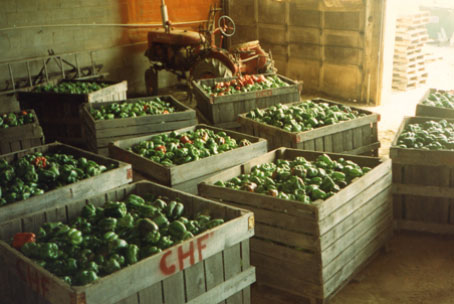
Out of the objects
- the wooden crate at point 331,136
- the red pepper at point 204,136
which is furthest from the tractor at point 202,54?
the red pepper at point 204,136

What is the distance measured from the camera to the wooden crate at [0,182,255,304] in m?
3.30

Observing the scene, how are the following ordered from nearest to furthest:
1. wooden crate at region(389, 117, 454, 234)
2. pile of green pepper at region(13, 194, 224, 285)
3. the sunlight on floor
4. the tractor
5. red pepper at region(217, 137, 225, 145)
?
pile of green pepper at region(13, 194, 224, 285), wooden crate at region(389, 117, 454, 234), red pepper at region(217, 137, 225, 145), the sunlight on floor, the tractor

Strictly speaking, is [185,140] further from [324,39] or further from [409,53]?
[409,53]

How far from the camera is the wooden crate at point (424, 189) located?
5766 mm

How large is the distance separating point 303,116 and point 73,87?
472cm

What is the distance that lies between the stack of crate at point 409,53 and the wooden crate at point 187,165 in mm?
7795

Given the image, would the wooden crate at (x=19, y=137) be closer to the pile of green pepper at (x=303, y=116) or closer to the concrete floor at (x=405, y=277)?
the pile of green pepper at (x=303, y=116)

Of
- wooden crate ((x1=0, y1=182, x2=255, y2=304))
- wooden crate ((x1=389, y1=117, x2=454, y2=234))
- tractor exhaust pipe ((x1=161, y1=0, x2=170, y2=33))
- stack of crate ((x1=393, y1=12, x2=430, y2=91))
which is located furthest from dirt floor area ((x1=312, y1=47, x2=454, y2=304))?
tractor exhaust pipe ((x1=161, y1=0, x2=170, y2=33))

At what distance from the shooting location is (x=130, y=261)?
11.9ft

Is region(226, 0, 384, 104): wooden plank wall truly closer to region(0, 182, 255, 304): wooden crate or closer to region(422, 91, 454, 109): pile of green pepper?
region(422, 91, 454, 109): pile of green pepper

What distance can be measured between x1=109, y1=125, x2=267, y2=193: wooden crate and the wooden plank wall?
6381 mm

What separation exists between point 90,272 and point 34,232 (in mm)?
1006

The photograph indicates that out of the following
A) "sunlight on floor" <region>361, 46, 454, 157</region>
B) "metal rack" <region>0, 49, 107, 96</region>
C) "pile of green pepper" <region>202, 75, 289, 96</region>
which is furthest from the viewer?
"metal rack" <region>0, 49, 107, 96</region>

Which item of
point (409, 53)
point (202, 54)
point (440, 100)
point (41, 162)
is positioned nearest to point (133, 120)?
point (41, 162)
